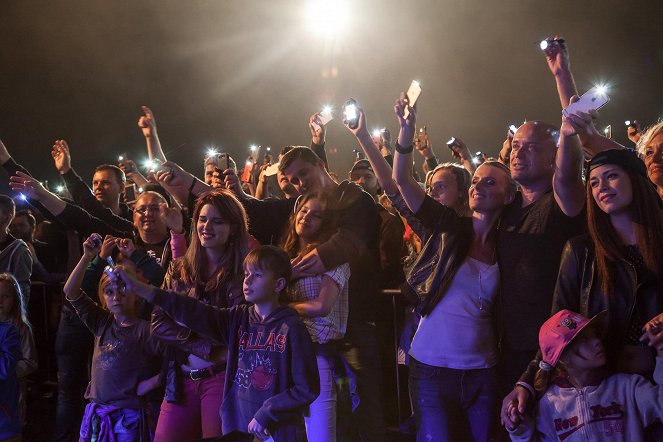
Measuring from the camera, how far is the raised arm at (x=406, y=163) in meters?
3.48

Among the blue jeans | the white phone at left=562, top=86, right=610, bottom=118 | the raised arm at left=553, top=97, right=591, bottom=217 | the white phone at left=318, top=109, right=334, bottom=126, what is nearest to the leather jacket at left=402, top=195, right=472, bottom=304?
the blue jeans

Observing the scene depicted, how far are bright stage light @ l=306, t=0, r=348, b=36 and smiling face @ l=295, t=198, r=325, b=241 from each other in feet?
32.5

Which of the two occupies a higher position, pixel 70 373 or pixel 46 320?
pixel 46 320

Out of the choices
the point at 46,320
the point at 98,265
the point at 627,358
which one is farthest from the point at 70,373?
the point at 627,358

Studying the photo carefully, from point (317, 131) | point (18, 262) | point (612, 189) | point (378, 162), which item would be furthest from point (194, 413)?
point (18, 262)

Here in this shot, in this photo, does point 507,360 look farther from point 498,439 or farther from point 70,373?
point 70,373

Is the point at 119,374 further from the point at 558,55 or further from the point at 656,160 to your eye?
the point at 656,160

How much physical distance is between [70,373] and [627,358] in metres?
4.11

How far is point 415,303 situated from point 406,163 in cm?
81

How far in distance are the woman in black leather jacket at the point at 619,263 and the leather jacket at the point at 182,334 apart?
172 cm

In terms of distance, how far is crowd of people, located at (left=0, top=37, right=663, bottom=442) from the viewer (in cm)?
265

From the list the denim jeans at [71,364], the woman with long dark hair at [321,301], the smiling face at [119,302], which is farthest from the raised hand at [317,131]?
the denim jeans at [71,364]

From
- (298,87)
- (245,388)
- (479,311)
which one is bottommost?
(245,388)

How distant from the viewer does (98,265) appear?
462 cm
